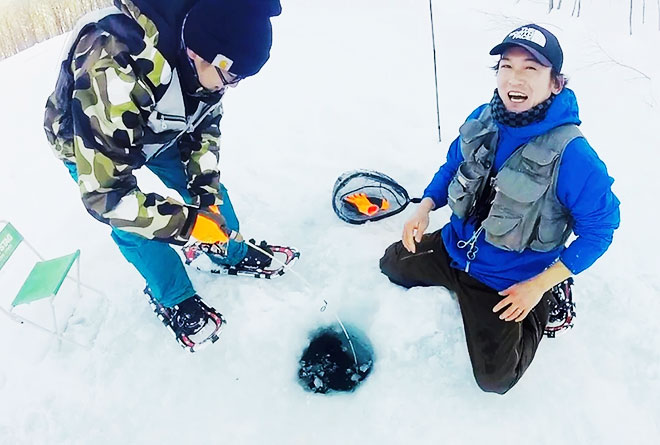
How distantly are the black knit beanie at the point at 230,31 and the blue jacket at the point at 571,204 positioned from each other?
1097 mm

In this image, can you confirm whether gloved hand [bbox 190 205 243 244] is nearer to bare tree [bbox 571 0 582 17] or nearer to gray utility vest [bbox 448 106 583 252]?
gray utility vest [bbox 448 106 583 252]

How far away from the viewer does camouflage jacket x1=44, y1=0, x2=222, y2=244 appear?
1.72 m

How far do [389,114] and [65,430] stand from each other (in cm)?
298

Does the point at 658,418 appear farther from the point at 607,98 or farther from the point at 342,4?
the point at 342,4

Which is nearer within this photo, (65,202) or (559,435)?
(559,435)

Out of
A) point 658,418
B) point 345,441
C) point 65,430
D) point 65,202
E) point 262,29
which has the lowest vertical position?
point 658,418

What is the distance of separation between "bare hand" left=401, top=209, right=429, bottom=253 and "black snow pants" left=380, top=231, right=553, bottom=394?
0.11 m

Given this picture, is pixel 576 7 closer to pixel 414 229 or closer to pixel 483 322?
pixel 414 229

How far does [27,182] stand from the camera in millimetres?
3744

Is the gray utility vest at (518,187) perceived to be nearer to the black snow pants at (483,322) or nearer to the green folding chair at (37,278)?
the black snow pants at (483,322)

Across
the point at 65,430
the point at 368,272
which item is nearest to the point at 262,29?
the point at 368,272

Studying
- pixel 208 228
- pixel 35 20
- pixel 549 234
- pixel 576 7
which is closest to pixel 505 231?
pixel 549 234

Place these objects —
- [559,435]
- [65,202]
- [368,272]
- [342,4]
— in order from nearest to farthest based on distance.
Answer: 1. [559,435]
2. [368,272]
3. [65,202]
4. [342,4]

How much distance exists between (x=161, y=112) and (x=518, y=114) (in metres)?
1.43
